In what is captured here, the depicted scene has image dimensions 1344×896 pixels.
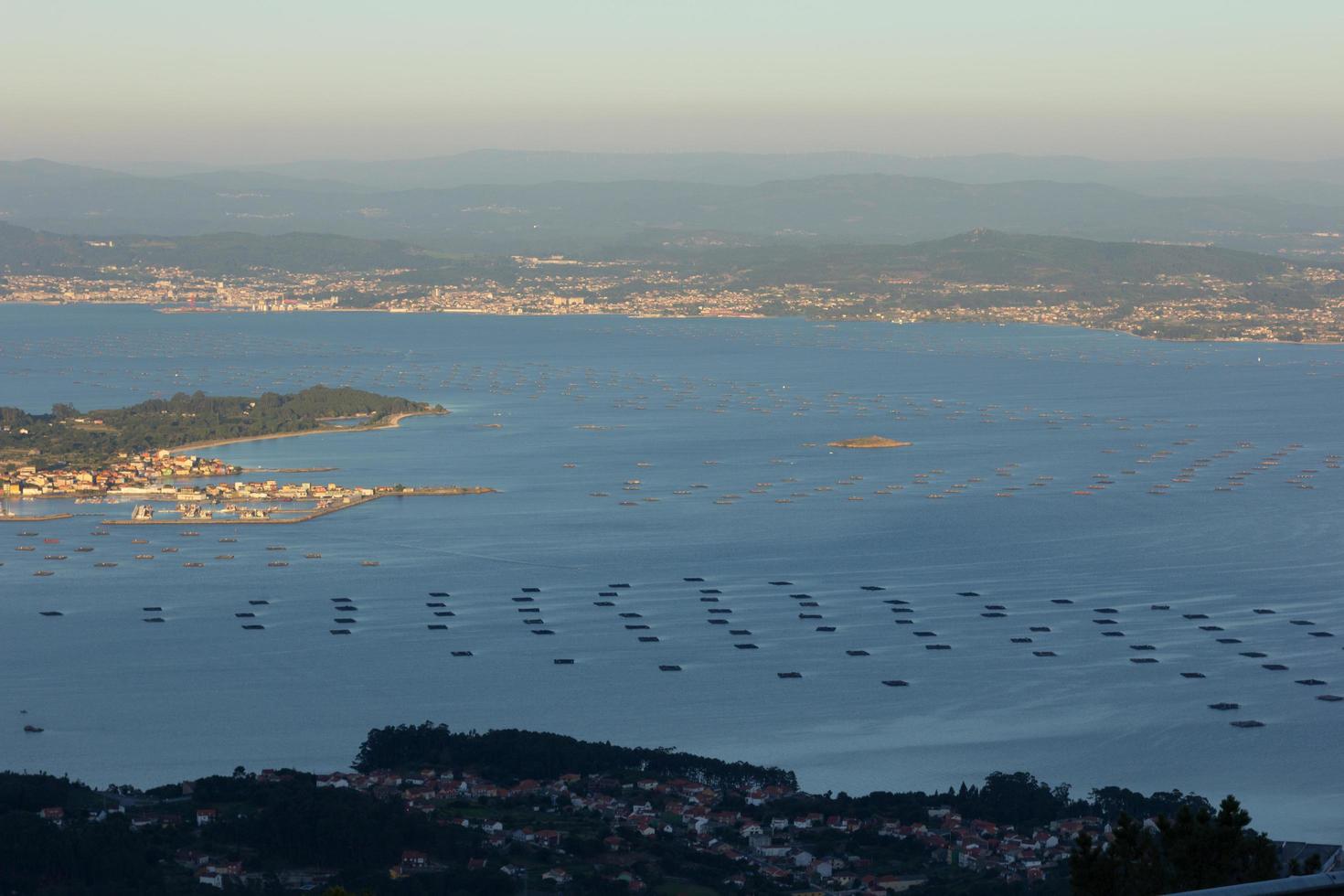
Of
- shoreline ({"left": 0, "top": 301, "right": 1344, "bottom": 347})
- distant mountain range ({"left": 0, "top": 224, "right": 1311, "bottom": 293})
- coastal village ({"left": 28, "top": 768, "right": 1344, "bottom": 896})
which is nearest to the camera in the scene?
coastal village ({"left": 28, "top": 768, "right": 1344, "bottom": 896})

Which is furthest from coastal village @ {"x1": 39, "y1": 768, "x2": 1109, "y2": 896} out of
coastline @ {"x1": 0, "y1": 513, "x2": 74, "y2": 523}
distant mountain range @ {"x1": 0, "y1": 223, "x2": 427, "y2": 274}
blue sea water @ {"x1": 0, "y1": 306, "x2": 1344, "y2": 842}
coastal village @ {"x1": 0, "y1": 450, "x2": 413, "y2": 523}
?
distant mountain range @ {"x1": 0, "y1": 223, "x2": 427, "y2": 274}

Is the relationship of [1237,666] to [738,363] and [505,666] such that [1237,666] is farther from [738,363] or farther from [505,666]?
[738,363]

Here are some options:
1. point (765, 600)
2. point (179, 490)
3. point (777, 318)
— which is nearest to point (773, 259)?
point (777, 318)

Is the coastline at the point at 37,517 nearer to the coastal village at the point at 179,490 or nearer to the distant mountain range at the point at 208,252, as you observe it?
the coastal village at the point at 179,490

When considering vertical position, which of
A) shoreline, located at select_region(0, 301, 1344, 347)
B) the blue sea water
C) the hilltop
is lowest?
shoreline, located at select_region(0, 301, 1344, 347)

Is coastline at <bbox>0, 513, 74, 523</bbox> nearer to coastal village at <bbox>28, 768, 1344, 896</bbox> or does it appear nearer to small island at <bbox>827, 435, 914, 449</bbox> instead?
small island at <bbox>827, 435, 914, 449</bbox>

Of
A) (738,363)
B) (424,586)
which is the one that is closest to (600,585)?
(424,586)
